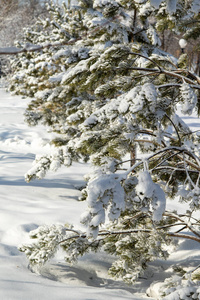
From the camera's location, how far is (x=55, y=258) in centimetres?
365

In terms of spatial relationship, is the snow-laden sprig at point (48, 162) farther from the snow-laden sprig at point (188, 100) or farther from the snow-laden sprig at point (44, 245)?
the snow-laden sprig at point (188, 100)

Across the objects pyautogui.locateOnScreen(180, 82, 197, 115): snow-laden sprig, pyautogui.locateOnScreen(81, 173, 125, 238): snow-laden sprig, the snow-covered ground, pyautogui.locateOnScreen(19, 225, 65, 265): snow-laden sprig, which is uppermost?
pyautogui.locateOnScreen(180, 82, 197, 115): snow-laden sprig

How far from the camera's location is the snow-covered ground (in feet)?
8.28

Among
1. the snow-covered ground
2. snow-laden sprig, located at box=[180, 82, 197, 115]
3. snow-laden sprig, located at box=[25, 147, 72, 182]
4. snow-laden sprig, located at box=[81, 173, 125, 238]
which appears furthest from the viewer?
snow-laden sprig, located at box=[25, 147, 72, 182]

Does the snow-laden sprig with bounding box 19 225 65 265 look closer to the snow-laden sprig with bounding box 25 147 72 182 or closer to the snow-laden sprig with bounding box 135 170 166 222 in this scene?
the snow-laden sprig with bounding box 135 170 166 222

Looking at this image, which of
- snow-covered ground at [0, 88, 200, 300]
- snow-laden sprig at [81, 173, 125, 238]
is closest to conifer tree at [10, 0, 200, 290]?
snow-laden sprig at [81, 173, 125, 238]

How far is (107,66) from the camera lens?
2816 millimetres

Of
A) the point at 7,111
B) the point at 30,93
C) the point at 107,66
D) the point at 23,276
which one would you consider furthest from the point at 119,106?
the point at 7,111

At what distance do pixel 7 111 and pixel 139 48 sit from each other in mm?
15417

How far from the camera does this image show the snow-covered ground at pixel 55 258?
2.52 metres

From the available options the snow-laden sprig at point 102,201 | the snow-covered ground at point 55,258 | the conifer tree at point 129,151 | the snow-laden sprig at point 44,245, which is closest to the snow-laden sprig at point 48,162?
the conifer tree at point 129,151

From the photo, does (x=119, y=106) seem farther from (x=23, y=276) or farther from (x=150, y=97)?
(x=23, y=276)

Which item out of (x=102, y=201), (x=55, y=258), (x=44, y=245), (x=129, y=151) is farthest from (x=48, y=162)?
(x=102, y=201)

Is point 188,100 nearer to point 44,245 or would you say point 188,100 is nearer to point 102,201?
point 102,201
